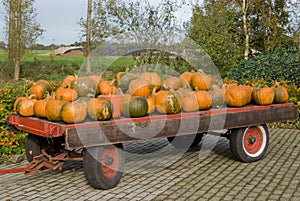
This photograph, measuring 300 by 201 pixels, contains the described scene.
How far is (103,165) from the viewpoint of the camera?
183 inches

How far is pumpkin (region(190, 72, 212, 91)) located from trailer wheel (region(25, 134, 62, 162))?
2.12 m

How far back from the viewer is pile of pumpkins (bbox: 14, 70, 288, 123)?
14.9 ft

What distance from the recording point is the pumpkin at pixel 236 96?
5.66 metres

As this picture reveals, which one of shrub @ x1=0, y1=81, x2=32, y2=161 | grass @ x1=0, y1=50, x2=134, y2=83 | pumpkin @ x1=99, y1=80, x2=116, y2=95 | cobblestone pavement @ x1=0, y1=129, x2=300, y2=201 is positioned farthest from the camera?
grass @ x1=0, y1=50, x2=134, y2=83

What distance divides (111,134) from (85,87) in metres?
0.83

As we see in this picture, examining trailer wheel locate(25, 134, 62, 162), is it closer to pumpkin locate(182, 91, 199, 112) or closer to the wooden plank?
the wooden plank

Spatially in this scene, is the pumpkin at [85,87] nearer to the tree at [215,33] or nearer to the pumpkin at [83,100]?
the pumpkin at [83,100]

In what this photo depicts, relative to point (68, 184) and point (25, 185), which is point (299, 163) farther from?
point (25, 185)

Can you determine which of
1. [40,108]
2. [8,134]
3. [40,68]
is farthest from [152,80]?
[40,68]

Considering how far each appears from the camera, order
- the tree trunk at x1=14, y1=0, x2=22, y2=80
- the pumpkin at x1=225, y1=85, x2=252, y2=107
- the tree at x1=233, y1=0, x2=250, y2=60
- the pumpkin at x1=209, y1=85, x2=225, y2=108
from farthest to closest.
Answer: the tree trunk at x1=14, y1=0, x2=22, y2=80 < the tree at x1=233, y1=0, x2=250, y2=60 < the pumpkin at x1=225, y1=85, x2=252, y2=107 < the pumpkin at x1=209, y1=85, x2=225, y2=108

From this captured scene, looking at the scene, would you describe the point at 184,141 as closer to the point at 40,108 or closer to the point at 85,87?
the point at 85,87

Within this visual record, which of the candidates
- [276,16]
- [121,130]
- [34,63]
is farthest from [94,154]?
[34,63]


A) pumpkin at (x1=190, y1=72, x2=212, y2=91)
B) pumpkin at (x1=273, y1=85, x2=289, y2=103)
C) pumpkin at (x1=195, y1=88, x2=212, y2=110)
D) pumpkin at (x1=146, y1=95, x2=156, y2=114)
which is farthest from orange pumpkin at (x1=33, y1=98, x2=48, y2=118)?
pumpkin at (x1=273, y1=85, x2=289, y2=103)

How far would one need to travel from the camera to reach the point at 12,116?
5.21m
